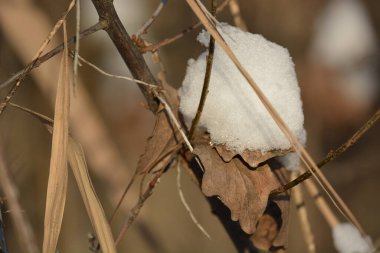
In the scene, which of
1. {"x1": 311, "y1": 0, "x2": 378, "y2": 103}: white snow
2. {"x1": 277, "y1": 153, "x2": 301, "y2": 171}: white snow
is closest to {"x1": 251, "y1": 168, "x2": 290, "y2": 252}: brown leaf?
{"x1": 277, "y1": 153, "x2": 301, "y2": 171}: white snow

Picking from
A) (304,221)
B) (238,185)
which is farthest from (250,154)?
(304,221)

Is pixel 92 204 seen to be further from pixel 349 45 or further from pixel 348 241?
pixel 349 45

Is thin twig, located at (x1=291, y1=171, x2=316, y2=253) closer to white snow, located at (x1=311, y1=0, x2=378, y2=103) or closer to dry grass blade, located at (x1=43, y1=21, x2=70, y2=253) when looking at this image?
dry grass blade, located at (x1=43, y1=21, x2=70, y2=253)

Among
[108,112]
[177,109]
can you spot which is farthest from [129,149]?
[177,109]

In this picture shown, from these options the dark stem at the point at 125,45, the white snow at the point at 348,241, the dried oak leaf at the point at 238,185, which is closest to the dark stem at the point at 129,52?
the dark stem at the point at 125,45

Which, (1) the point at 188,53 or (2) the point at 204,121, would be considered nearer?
(2) the point at 204,121

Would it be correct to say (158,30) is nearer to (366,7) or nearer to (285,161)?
(366,7)

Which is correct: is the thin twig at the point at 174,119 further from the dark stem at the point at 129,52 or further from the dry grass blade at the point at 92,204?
the dry grass blade at the point at 92,204
